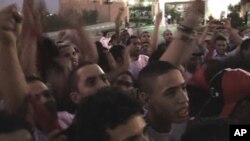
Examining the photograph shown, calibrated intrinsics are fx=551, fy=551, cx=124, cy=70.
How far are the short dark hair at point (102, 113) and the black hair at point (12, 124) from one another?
224 millimetres

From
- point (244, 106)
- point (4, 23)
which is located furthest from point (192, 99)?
point (4, 23)

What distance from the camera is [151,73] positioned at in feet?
9.18

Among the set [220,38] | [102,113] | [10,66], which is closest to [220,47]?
[220,38]

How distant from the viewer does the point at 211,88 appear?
2.71m

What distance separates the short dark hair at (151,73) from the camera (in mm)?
2760

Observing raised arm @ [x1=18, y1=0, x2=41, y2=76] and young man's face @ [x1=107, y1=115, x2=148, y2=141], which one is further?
raised arm @ [x1=18, y1=0, x2=41, y2=76]

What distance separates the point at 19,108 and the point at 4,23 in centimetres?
39

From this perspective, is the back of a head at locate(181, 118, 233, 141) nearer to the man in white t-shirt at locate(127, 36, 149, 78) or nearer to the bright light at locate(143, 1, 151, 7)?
the man in white t-shirt at locate(127, 36, 149, 78)

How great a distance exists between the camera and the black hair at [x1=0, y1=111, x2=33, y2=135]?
81.7 inches

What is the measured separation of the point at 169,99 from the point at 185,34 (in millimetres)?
636

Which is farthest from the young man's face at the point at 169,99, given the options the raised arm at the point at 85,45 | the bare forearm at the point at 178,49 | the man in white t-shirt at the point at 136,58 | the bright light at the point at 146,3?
Answer: the bright light at the point at 146,3

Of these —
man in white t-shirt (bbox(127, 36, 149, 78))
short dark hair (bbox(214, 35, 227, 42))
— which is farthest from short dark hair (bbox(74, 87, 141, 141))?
short dark hair (bbox(214, 35, 227, 42))

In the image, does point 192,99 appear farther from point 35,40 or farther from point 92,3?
point 92,3

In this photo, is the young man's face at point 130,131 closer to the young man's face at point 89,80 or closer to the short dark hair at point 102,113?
the short dark hair at point 102,113
